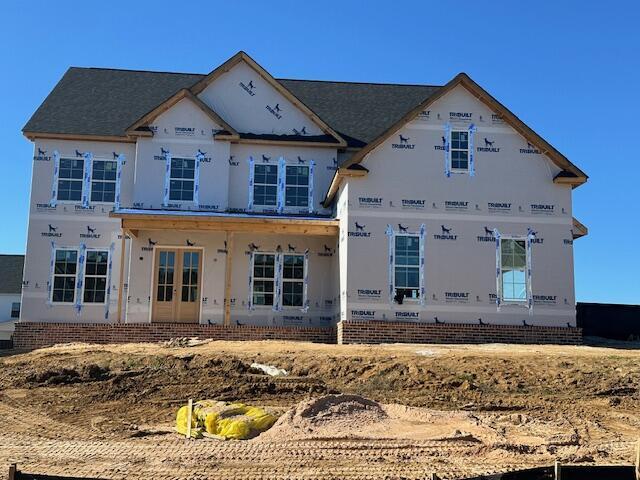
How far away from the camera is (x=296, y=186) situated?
23.4 metres

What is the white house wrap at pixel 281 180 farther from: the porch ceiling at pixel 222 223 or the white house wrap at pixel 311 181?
the porch ceiling at pixel 222 223

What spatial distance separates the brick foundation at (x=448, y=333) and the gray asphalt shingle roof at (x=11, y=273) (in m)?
36.9

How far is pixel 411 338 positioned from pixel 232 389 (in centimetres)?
717

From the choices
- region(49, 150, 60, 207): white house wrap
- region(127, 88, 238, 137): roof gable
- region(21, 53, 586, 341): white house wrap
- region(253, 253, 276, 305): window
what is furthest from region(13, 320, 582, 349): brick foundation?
region(127, 88, 238, 137): roof gable

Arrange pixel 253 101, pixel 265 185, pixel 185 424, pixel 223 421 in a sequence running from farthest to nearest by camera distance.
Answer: pixel 253 101 → pixel 265 185 → pixel 185 424 → pixel 223 421

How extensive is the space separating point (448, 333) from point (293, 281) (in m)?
5.31

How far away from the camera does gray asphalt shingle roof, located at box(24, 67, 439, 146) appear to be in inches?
922

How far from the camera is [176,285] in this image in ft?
72.6

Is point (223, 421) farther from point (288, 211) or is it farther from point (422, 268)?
point (288, 211)

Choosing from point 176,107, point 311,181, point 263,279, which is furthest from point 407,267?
point 176,107

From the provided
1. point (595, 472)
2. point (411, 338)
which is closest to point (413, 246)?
point (411, 338)

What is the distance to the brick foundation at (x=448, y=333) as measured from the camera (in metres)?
19.7

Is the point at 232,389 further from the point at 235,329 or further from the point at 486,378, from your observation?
the point at 235,329

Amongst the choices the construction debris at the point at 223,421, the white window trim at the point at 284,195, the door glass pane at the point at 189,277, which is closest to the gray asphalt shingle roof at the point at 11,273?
the door glass pane at the point at 189,277
